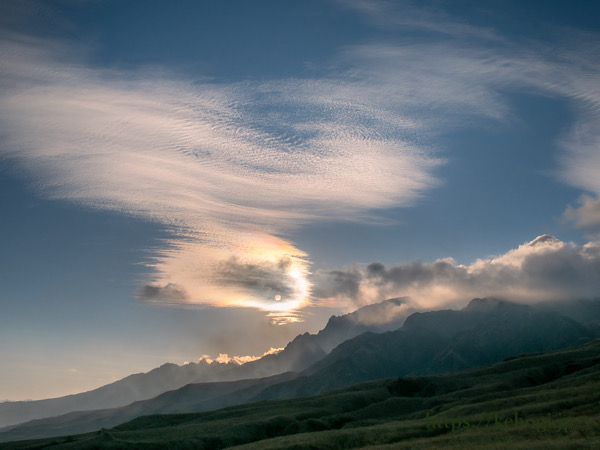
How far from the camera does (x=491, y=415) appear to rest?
7575 centimetres

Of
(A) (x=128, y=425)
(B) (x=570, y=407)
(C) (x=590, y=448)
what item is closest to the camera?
(C) (x=590, y=448)

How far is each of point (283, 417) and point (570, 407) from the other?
2822 inches

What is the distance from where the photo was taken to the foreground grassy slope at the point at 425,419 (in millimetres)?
60250

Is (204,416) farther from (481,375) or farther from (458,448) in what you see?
(458,448)

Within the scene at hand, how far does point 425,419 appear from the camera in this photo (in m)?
90.2

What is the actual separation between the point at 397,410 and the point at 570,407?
67.4m

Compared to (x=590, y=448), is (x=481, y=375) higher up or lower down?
lower down

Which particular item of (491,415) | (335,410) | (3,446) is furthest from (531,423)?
(3,446)

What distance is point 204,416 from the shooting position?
160875 millimetres

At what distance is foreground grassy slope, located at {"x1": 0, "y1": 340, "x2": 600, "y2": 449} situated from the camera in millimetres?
60250

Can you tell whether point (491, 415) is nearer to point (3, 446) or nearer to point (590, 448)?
point (590, 448)

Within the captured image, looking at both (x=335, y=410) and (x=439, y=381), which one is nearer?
(x=335, y=410)

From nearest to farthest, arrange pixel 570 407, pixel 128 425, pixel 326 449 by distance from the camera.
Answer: pixel 570 407 < pixel 326 449 < pixel 128 425

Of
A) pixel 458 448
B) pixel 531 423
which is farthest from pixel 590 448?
pixel 531 423
